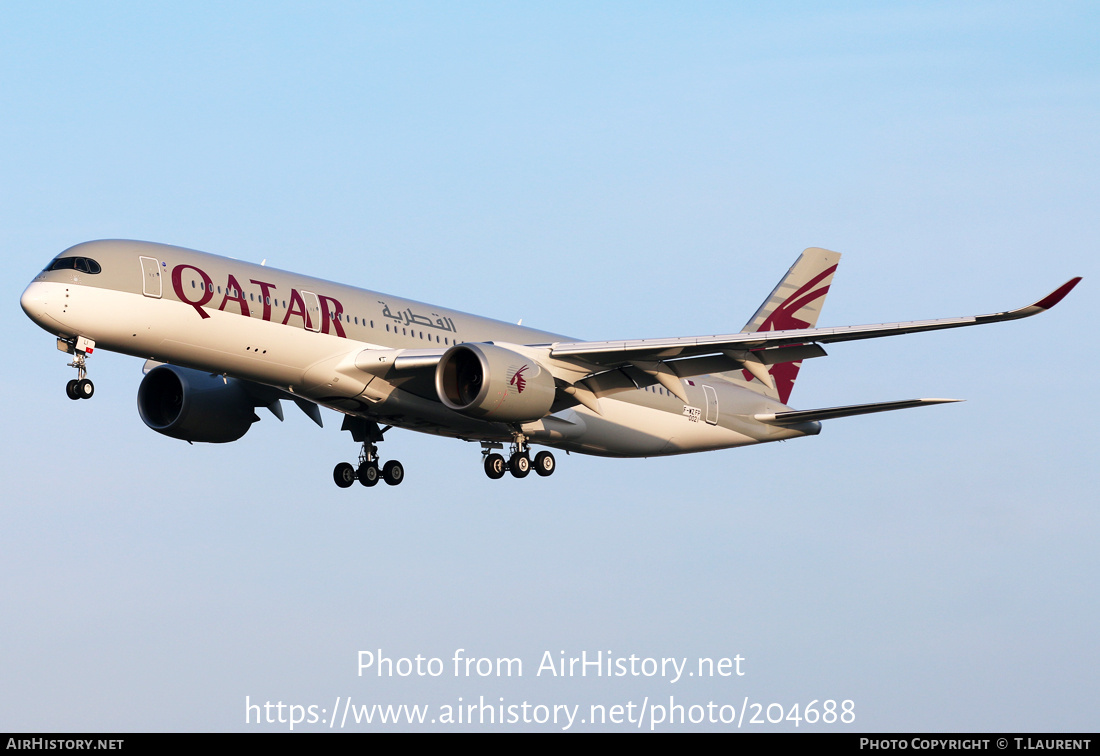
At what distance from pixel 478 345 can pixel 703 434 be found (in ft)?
33.8

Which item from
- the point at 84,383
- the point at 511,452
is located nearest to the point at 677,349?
the point at 511,452

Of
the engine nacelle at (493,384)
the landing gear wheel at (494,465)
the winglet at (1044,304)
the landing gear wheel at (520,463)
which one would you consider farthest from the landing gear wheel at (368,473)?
the winglet at (1044,304)

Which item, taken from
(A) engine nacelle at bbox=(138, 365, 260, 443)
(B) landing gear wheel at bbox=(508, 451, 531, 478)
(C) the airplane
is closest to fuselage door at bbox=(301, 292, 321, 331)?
(C) the airplane

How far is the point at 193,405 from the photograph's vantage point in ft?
139

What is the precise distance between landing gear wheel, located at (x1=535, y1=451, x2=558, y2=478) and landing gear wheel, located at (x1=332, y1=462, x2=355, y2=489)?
6.33 meters

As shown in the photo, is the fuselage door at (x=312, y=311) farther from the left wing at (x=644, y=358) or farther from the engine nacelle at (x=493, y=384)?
the engine nacelle at (x=493, y=384)

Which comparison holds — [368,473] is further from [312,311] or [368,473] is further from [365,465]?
[312,311]

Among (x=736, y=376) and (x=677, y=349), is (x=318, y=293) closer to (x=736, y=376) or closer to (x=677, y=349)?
(x=677, y=349)

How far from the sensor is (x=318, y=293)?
37281mm

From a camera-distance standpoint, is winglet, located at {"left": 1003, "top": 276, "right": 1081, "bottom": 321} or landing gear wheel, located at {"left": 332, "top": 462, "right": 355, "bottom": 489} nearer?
winglet, located at {"left": 1003, "top": 276, "right": 1081, "bottom": 321}

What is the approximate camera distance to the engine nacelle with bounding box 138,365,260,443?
42.4 meters

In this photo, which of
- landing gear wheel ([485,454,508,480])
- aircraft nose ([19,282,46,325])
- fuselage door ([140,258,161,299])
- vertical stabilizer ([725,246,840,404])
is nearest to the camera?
aircraft nose ([19,282,46,325])

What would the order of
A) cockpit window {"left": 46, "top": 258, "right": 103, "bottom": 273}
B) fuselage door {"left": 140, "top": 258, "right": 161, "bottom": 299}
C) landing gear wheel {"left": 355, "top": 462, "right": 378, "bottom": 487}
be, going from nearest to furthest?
cockpit window {"left": 46, "top": 258, "right": 103, "bottom": 273}
fuselage door {"left": 140, "top": 258, "right": 161, "bottom": 299}
landing gear wheel {"left": 355, "top": 462, "right": 378, "bottom": 487}

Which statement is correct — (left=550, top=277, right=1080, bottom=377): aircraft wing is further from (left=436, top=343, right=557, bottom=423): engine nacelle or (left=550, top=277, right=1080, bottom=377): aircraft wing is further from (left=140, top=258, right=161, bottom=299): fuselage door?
(left=140, top=258, right=161, bottom=299): fuselage door
